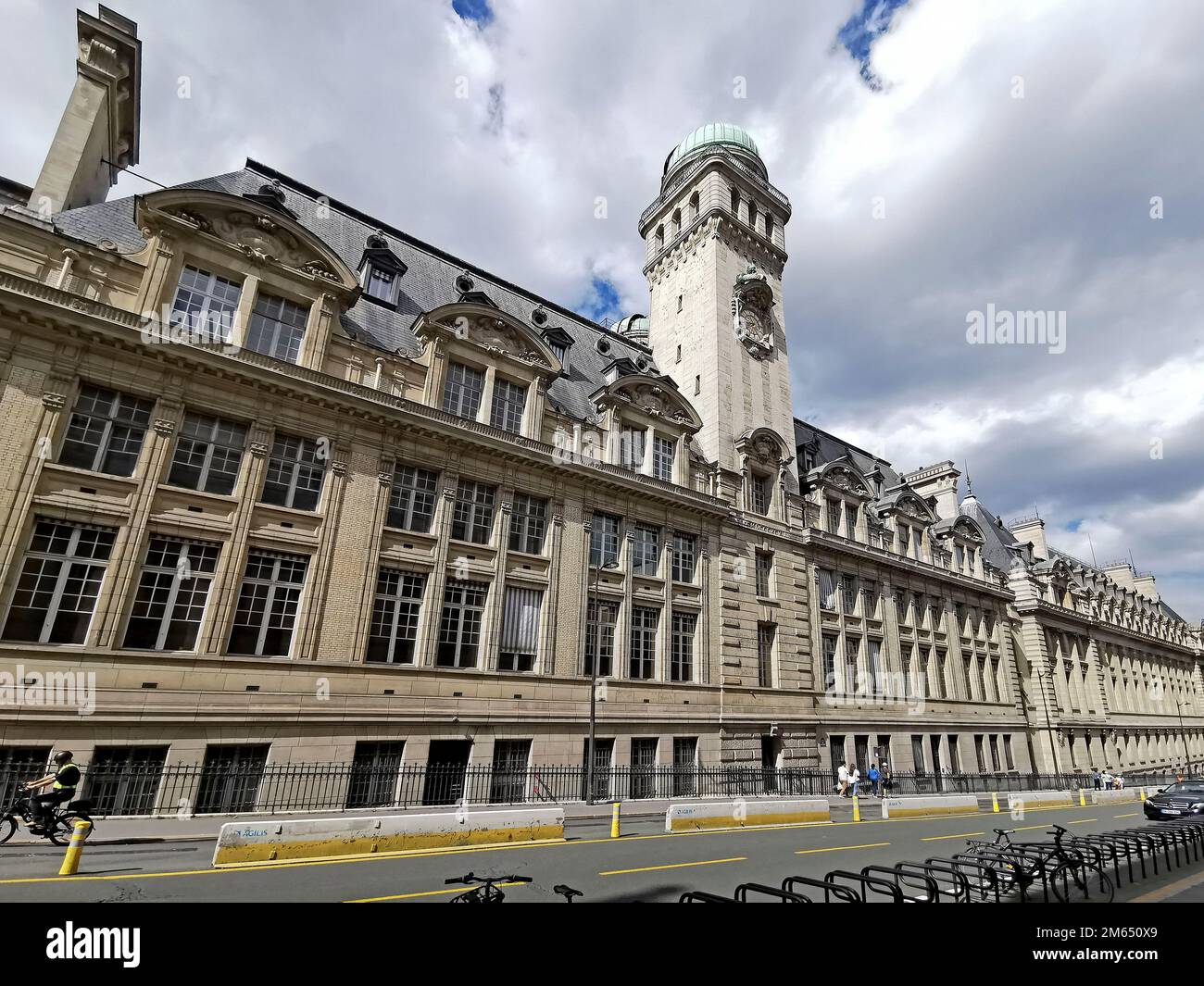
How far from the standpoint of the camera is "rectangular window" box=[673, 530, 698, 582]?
88.6 feet

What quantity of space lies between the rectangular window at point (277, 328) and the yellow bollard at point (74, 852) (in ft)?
45.3

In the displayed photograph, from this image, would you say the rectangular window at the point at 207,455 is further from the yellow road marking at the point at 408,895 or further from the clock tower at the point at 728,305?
the clock tower at the point at 728,305

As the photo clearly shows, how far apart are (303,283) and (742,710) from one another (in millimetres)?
24490

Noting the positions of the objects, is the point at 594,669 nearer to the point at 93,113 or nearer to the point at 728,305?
the point at 728,305

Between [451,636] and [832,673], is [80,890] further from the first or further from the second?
[832,673]

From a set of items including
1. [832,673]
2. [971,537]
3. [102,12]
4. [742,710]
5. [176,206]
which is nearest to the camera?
[176,206]

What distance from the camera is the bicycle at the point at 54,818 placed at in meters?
11.6

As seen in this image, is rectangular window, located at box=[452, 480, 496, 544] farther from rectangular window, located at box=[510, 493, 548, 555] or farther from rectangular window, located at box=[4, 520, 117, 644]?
rectangular window, located at box=[4, 520, 117, 644]

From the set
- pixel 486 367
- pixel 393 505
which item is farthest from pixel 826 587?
pixel 393 505

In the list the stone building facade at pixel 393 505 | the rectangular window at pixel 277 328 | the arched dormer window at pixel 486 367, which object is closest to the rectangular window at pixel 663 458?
the stone building facade at pixel 393 505

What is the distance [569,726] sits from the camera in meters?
21.5

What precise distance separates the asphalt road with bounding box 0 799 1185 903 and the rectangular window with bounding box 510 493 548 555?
34.1 ft

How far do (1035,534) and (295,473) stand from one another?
65.9 metres

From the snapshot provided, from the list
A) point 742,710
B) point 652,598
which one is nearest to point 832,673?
point 742,710
